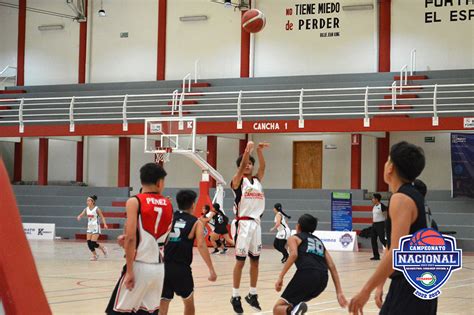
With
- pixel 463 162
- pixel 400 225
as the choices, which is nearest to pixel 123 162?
pixel 463 162

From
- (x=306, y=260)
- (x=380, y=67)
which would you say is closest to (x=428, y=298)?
(x=306, y=260)

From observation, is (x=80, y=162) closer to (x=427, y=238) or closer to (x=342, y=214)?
(x=342, y=214)

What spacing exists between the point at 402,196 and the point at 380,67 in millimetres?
27201

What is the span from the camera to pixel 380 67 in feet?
101

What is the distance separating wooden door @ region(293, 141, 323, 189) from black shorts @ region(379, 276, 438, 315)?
2749cm

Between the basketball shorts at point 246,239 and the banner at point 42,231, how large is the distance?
20295mm

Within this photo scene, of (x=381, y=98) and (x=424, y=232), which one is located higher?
(x=381, y=98)

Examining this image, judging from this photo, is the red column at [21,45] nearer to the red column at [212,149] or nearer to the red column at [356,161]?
the red column at [212,149]

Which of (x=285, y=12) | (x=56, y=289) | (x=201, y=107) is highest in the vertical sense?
(x=285, y=12)

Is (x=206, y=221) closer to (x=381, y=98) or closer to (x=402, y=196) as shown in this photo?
(x=381, y=98)

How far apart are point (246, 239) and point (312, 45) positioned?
74.2 ft

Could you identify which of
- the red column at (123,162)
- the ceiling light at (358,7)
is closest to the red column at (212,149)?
the red column at (123,162)

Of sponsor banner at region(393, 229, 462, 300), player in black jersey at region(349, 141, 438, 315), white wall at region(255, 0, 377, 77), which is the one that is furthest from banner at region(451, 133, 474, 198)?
sponsor banner at region(393, 229, 462, 300)

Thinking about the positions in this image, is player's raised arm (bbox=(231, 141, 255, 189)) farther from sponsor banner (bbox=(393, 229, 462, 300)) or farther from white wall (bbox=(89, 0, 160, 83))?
white wall (bbox=(89, 0, 160, 83))
